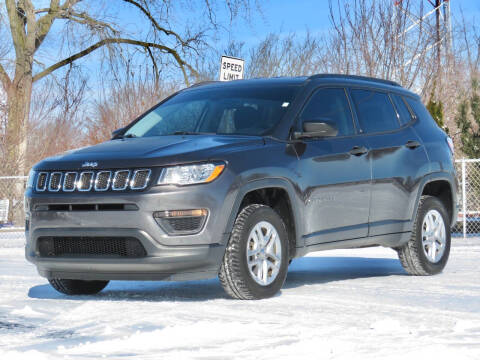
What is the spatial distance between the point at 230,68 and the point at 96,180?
24.8ft

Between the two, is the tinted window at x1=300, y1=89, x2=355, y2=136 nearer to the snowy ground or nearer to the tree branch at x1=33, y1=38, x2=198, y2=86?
the snowy ground

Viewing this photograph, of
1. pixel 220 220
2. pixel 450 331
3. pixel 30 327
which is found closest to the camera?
pixel 450 331

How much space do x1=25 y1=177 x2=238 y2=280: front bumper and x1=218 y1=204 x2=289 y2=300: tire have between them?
0.12 m

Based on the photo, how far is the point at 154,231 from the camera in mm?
6344

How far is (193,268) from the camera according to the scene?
6.47 meters

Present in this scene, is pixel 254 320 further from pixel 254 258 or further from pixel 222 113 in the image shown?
pixel 222 113

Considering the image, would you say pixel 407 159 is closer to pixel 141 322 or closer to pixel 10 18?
pixel 141 322

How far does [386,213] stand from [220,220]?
92.4 inches

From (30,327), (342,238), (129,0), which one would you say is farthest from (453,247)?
(129,0)

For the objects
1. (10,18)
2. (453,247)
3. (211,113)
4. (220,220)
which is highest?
(10,18)

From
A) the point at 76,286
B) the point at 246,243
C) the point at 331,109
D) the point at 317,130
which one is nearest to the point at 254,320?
the point at 246,243

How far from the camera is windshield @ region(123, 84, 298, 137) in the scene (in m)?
7.43

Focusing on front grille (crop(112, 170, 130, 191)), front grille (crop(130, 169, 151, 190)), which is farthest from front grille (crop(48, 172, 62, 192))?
front grille (crop(130, 169, 151, 190))

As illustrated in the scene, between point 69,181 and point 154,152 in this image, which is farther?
point 69,181
